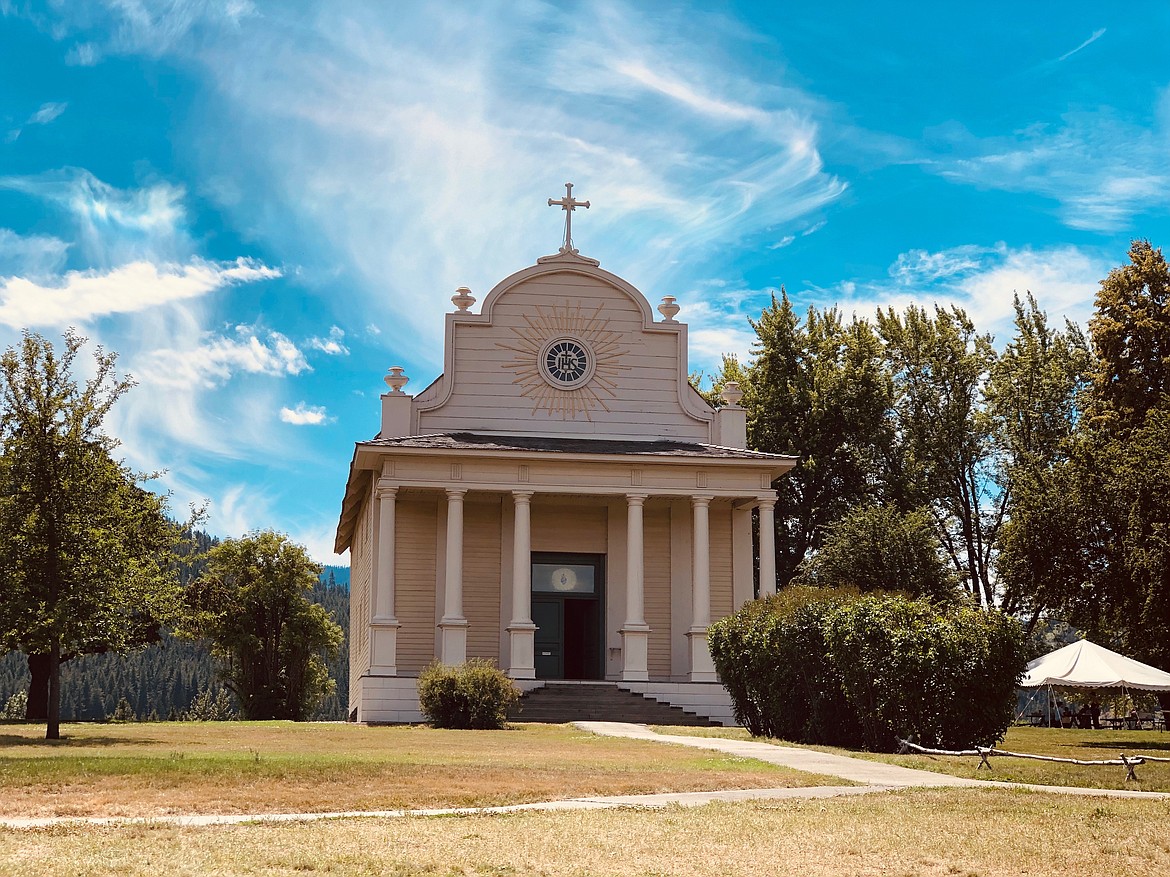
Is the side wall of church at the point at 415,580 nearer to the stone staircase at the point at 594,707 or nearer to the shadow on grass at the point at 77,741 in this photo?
the stone staircase at the point at 594,707

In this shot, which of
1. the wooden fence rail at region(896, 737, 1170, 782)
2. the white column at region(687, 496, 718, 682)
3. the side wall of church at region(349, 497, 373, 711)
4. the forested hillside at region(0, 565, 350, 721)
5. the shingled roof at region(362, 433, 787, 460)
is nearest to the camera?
the wooden fence rail at region(896, 737, 1170, 782)

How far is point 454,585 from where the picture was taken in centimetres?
3180

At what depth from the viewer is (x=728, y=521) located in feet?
116

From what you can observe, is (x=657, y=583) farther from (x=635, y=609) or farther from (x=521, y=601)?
(x=521, y=601)

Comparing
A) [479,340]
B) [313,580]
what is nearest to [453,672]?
[479,340]

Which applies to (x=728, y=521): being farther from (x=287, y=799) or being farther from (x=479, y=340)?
(x=287, y=799)

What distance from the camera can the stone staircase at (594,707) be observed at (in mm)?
29359

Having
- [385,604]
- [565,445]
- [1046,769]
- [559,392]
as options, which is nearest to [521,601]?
[385,604]

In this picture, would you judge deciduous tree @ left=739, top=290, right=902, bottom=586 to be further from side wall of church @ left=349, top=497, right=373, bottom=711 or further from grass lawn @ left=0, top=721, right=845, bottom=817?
grass lawn @ left=0, top=721, right=845, bottom=817

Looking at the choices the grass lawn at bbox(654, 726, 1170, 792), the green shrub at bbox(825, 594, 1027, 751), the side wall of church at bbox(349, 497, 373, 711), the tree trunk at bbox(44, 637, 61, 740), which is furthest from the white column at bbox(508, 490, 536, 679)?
the green shrub at bbox(825, 594, 1027, 751)

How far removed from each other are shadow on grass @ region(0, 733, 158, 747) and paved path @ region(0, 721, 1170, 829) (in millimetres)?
8749

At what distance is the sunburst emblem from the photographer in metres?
34.8

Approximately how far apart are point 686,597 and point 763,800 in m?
22.8

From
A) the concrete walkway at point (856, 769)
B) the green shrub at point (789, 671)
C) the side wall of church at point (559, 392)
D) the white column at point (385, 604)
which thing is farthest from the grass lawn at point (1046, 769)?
the side wall of church at point (559, 392)
